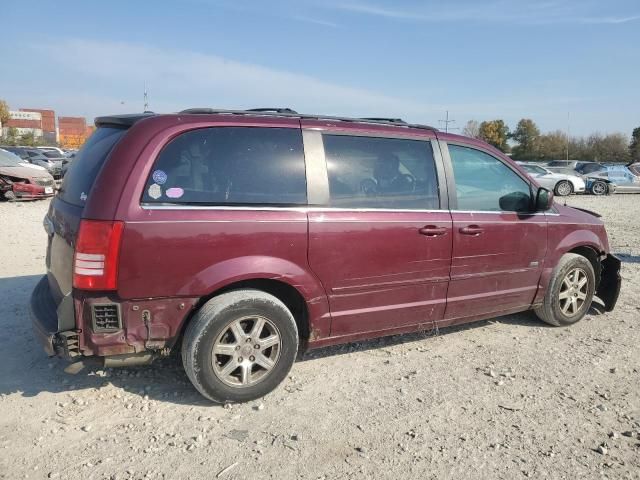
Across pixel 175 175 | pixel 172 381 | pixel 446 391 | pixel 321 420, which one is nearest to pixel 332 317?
pixel 321 420

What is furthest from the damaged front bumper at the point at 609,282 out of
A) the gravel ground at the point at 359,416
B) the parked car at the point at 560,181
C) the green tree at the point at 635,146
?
the green tree at the point at 635,146

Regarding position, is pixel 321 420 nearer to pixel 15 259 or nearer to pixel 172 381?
pixel 172 381

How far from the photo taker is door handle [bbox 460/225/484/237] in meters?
4.05

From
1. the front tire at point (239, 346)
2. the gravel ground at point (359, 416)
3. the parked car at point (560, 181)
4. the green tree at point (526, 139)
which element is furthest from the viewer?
the green tree at point (526, 139)

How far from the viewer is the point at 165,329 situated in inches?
123

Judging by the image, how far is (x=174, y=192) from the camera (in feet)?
10.2

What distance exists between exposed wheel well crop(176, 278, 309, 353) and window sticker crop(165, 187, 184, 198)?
2.15ft

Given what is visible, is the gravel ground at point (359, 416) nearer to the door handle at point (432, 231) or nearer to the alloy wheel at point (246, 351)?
the alloy wheel at point (246, 351)

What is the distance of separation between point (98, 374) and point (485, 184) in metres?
3.41

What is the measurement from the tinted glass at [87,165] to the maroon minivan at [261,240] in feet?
0.05

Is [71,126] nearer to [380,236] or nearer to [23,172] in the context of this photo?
[23,172]

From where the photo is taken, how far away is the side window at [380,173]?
361 cm

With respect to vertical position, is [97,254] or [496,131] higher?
[496,131]

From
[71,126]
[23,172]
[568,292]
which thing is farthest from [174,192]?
[71,126]
